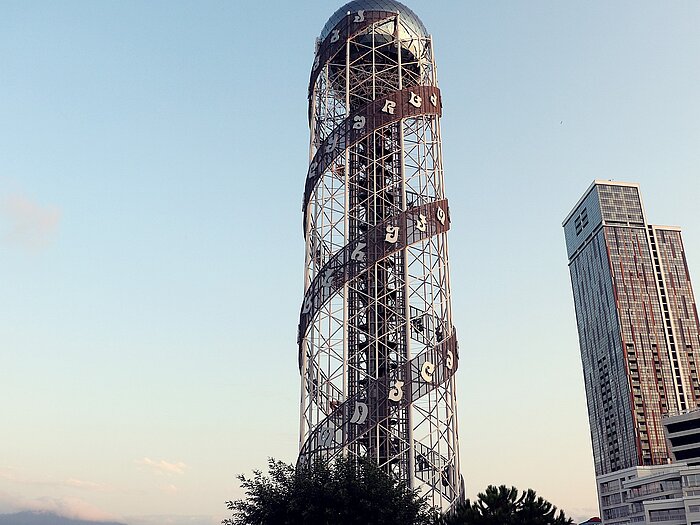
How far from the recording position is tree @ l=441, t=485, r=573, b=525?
29.6 meters

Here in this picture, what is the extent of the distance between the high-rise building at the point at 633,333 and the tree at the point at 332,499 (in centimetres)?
14766

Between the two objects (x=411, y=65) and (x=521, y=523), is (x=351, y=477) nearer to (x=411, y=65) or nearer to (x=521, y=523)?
(x=521, y=523)

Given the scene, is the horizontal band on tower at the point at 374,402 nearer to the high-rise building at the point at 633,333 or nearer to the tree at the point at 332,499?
the tree at the point at 332,499

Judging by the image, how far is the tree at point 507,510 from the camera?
29578mm

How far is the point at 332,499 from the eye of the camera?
1267 inches

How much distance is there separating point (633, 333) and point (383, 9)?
14903cm

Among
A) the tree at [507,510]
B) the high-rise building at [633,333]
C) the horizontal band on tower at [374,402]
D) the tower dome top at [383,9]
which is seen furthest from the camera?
the high-rise building at [633,333]

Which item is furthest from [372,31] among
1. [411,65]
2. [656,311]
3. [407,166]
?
[656,311]

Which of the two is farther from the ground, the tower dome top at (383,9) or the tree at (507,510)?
the tower dome top at (383,9)

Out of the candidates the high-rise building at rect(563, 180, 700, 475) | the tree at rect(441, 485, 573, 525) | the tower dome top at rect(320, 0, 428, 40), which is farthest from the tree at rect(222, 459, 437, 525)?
the high-rise building at rect(563, 180, 700, 475)

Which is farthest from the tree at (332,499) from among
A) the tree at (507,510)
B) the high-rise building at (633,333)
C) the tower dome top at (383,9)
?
the high-rise building at (633,333)

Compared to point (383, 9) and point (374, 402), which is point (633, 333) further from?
point (374, 402)

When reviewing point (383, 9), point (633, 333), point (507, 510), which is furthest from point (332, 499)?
point (633, 333)

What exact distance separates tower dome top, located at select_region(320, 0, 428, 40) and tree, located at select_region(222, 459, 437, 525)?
1202 inches
